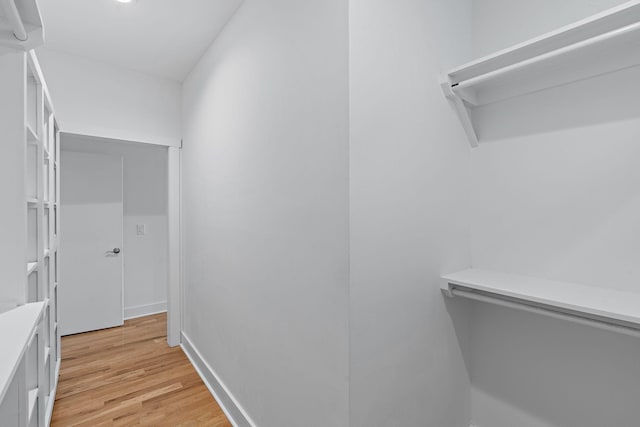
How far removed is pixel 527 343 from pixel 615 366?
0.30 meters

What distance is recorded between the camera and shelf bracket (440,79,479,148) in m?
1.44

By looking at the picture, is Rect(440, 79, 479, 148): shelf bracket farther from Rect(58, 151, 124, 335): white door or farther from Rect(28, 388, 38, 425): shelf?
Rect(58, 151, 124, 335): white door

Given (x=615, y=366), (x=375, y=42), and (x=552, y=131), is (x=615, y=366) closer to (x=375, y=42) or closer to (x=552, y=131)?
(x=552, y=131)

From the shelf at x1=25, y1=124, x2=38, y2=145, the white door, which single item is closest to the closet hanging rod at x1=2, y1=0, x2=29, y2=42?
the shelf at x1=25, y1=124, x2=38, y2=145

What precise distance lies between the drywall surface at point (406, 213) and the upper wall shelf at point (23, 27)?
100 centimetres

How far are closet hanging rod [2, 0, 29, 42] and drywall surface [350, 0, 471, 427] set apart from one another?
0.97m

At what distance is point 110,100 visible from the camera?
2664 millimetres

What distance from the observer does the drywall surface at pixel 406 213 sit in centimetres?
112

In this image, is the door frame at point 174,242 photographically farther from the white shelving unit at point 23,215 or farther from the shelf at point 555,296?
the shelf at point 555,296

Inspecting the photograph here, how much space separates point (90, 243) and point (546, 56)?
13.7 feet

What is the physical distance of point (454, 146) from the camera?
4.99ft

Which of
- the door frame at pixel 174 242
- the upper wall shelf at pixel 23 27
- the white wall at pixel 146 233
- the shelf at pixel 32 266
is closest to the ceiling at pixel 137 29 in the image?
the door frame at pixel 174 242

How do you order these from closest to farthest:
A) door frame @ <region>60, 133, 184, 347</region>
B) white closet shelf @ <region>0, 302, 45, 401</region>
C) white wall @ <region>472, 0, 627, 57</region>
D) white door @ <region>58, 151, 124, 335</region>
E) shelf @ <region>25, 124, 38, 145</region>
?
white closet shelf @ <region>0, 302, 45, 401</region>
white wall @ <region>472, 0, 627, 57</region>
shelf @ <region>25, 124, 38, 145</region>
door frame @ <region>60, 133, 184, 347</region>
white door @ <region>58, 151, 124, 335</region>

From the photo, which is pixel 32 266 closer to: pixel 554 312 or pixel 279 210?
pixel 279 210
